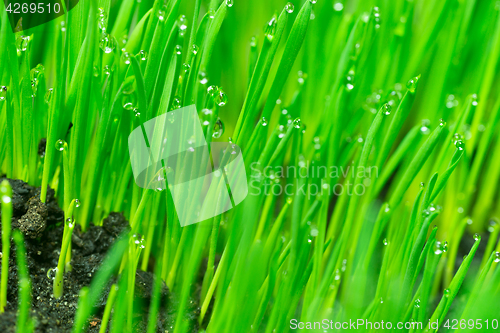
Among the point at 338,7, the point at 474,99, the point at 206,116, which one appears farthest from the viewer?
the point at 338,7

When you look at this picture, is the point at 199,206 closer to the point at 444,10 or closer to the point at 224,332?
the point at 224,332

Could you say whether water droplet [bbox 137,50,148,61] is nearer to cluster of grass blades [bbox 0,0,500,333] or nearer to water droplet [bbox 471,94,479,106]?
cluster of grass blades [bbox 0,0,500,333]

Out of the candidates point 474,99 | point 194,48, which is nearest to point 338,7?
point 474,99

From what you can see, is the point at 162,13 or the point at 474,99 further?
the point at 474,99

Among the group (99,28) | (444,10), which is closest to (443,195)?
(444,10)

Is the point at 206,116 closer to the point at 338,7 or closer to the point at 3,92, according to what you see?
the point at 3,92

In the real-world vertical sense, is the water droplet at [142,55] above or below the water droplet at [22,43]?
below

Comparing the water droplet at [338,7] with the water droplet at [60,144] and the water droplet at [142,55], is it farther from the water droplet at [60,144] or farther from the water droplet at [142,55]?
the water droplet at [60,144]

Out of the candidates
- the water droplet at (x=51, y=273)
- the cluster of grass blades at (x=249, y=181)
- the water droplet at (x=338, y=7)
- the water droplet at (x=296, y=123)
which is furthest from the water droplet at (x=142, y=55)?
the water droplet at (x=338, y=7)

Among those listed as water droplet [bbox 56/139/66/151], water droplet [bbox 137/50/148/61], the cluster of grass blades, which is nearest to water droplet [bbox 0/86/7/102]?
the cluster of grass blades
